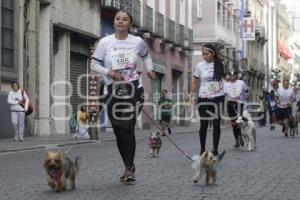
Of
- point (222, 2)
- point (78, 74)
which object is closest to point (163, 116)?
point (78, 74)

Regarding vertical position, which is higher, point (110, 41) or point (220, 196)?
point (110, 41)

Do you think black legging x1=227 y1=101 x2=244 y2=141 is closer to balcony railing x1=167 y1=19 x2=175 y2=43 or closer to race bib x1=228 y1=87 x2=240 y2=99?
race bib x1=228 y1=87 x2=240 y2=99

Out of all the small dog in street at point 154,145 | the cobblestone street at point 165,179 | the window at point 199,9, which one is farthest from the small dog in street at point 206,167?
the window at point 199,9

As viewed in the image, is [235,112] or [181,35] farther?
[181,35]

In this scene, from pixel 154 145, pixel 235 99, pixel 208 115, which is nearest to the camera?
pixel 208 115

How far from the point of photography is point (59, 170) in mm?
8023

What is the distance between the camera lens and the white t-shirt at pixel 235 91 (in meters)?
16.2

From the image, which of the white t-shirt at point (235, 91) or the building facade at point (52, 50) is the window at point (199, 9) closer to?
the building facade at point (52, 50)

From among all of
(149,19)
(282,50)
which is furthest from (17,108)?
(282,50)

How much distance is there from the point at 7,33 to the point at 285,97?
828 centimetres

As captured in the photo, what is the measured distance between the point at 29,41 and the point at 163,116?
5863 millimetres

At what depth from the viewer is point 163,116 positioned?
91.0ft

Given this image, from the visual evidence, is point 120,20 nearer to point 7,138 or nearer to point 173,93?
point 7,138

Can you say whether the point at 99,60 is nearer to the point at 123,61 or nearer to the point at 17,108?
the point at 123,61
